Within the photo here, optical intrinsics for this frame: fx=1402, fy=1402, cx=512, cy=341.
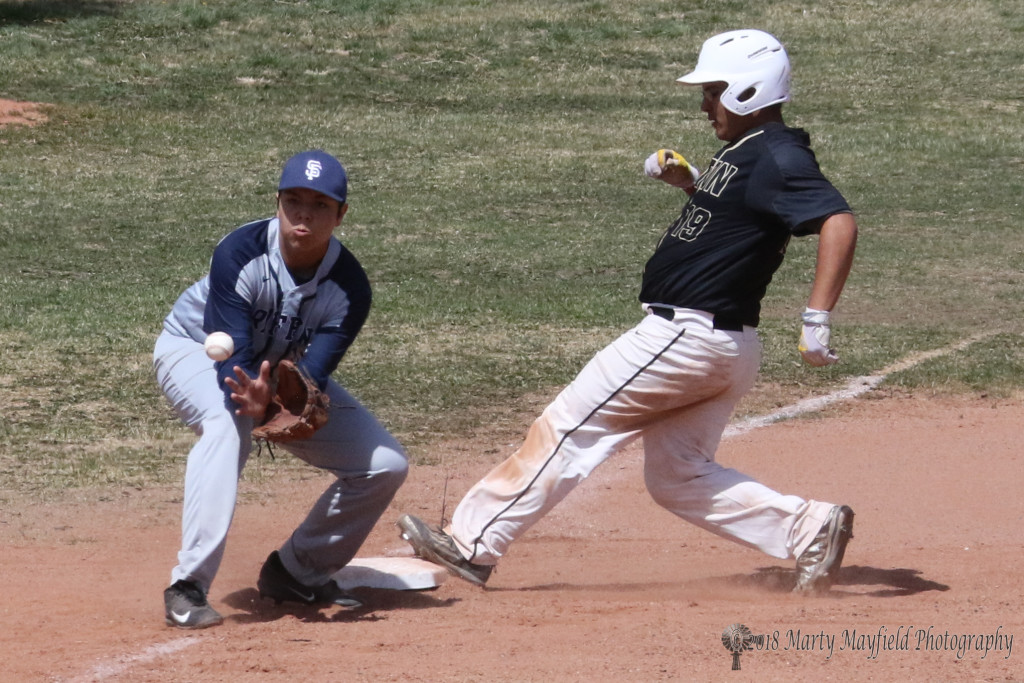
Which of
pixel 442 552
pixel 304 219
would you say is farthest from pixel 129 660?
pixel 304 219

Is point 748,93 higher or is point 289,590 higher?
point 748,93

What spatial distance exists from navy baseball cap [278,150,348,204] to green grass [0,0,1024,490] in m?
2.76

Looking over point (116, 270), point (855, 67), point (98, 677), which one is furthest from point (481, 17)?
point (98, 677)

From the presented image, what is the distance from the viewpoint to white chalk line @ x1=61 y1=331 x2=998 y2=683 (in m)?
4.48

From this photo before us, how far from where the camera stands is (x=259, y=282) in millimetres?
4875

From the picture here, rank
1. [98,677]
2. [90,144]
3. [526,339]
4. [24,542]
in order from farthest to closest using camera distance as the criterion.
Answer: [90,144] → [526,339] → [24,542] → [98,677]

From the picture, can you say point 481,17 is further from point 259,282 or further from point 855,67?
point 259,282

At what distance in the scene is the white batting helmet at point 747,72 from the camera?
5258 millimetres

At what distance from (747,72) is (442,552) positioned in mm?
2184

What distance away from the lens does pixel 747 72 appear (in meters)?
Answer: 5.26

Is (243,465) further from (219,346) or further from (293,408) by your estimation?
(219,346)

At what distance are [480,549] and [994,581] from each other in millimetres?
2041

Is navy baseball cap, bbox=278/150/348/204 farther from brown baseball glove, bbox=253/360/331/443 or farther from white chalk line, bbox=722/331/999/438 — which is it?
white chalk line, bbox=722/331/999/438

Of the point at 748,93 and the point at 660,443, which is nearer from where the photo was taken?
the point at 748,93
